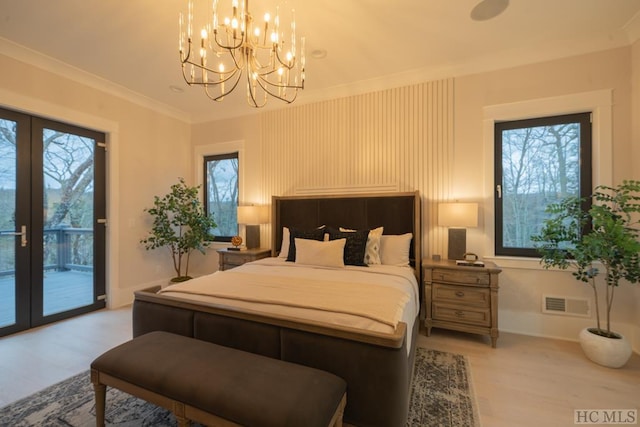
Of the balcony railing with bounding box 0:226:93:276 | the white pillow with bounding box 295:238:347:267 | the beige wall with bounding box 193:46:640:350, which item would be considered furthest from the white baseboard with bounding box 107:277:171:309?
the beige wall with bounding box 193:46:640:350

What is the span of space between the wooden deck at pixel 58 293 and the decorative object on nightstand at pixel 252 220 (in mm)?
1968

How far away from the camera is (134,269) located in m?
3.91

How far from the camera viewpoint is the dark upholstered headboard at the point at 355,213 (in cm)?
321

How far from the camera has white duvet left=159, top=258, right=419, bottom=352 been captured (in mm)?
1622

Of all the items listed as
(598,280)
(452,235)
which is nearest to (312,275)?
(452,235)

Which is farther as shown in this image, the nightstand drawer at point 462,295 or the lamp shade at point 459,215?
the lamp shade at point 459,215

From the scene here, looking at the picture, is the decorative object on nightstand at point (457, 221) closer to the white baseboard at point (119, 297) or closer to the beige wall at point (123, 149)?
the beige wall at point (123, 149)

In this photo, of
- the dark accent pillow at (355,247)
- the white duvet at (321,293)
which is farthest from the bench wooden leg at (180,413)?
the dark accent pillow at (355,247)

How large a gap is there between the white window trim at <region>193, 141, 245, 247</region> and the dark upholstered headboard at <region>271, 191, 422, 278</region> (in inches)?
33.3

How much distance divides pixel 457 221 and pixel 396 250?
2.22 ft

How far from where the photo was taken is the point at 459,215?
2818 mm

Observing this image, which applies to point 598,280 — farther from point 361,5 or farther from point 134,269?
point 134,269

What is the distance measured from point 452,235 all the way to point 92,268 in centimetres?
436
